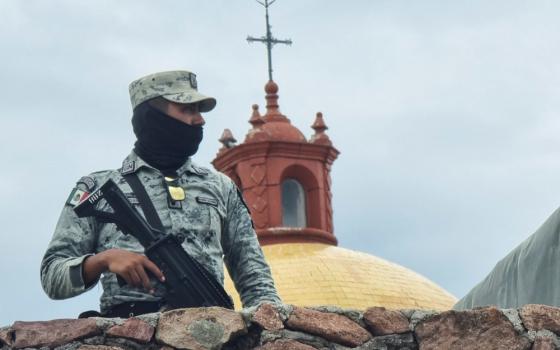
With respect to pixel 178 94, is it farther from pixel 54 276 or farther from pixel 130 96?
pixel 54 276

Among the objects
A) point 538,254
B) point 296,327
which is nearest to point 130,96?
point 296,327

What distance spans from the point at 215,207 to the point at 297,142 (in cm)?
3051

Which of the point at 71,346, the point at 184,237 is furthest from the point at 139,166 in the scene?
the point at 71,346

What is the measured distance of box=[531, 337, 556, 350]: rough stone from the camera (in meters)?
7.96

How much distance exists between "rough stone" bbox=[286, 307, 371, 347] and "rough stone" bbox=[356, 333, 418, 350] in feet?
0.12

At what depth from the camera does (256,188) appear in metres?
38.6

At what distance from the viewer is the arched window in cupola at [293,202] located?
39.4m

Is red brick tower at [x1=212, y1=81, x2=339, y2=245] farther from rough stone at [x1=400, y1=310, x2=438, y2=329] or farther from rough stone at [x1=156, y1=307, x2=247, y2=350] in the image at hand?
rough stone at [x1=156, y1=307, x2=247, y2=350]

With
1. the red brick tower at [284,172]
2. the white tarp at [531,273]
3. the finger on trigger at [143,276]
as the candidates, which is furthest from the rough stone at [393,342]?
the red brick tower at [284,172]

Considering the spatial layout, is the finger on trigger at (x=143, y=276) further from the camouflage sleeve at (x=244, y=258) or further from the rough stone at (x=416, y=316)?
the rough stone at (x=416, y=316)

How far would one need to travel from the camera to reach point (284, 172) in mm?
39156

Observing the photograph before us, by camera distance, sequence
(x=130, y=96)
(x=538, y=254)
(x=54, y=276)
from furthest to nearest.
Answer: (x=538, y=254)
(x=130, y=96)
(x=54, y=276)

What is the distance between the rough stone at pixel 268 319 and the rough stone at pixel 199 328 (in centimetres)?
7

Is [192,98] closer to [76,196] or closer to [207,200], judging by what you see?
[207,200]
